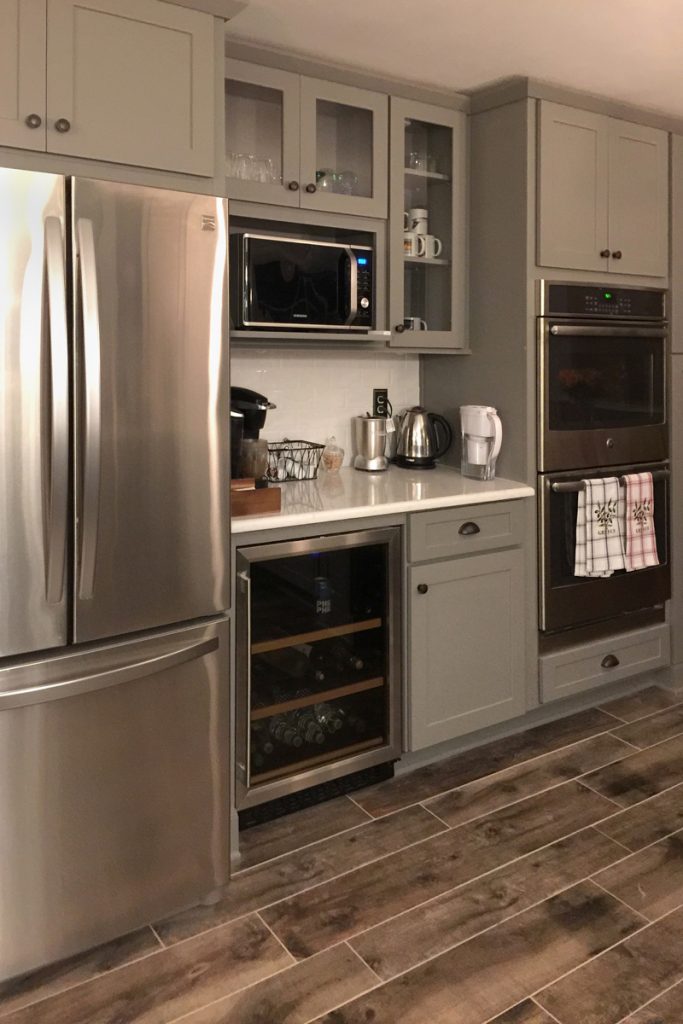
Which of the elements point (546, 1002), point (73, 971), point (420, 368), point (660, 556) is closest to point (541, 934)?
point (546, 1002)

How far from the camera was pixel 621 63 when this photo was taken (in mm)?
2809

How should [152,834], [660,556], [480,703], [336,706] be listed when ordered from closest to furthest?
[152,834], [336,706], [480,703], [660,556]

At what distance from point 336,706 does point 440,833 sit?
502 mm

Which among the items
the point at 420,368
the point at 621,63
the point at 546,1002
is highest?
the point at 621,63

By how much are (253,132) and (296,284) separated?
500 millimetres

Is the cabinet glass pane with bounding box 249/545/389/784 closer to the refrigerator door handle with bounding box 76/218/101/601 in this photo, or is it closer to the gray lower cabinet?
the gray lower cabinet

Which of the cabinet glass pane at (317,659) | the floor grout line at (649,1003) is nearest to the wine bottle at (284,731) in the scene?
the cabinet glass pane at (317,659)

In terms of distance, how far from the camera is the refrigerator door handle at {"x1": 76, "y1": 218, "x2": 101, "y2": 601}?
5.99 feet

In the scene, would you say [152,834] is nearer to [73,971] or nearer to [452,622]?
[73,971]

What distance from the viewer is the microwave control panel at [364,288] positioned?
2.89 metres

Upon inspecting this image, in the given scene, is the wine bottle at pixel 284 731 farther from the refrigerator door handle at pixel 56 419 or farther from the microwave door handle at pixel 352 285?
the microwave door handle at pixel 352 285

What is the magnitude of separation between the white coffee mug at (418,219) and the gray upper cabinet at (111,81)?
1.21 m

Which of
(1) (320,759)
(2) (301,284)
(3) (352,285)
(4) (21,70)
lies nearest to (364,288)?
(3) (352,285)

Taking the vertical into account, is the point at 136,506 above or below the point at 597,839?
above
